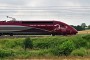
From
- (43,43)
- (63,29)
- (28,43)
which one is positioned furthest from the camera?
(63,29)

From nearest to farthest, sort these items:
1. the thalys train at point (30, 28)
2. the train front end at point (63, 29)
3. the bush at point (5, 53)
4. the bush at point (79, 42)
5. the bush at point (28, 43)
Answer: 1. the bush at point (5, 53)
2. the bush at point (28, 43)
3. the bush at point (79, 42)
4. the train front end at point (63, 29)
5. the thalys train at point (30, 28)

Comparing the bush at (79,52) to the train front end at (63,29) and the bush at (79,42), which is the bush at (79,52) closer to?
the bush at (79,42)

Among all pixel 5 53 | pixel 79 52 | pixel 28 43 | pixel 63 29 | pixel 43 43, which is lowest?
pixel 79 52

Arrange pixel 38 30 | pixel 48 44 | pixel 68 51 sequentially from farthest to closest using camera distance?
pixel 38 30
pixel 48 44
pixel 68 51

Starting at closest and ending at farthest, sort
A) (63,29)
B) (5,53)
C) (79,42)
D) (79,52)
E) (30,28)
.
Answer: (5,53) → (79,52) → (79,42) → (63,29) → (30,28)

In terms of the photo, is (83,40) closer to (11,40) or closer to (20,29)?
(11,40)

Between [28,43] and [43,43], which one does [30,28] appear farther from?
[28,43]

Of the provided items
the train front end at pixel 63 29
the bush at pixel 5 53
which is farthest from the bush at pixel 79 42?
the bush at pixel 5 53

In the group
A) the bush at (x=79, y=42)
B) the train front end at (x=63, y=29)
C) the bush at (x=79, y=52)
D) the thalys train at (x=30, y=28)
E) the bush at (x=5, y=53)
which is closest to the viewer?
the bush at (x=5, y=53)

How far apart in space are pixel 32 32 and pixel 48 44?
46.6 ft

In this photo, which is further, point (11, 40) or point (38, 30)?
point (38, 30)

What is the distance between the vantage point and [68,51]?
56219 mm

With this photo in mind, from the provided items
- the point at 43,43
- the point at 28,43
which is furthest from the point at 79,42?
the point at 28,43

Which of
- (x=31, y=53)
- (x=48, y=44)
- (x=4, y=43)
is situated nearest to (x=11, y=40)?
(x=4, y=43)
